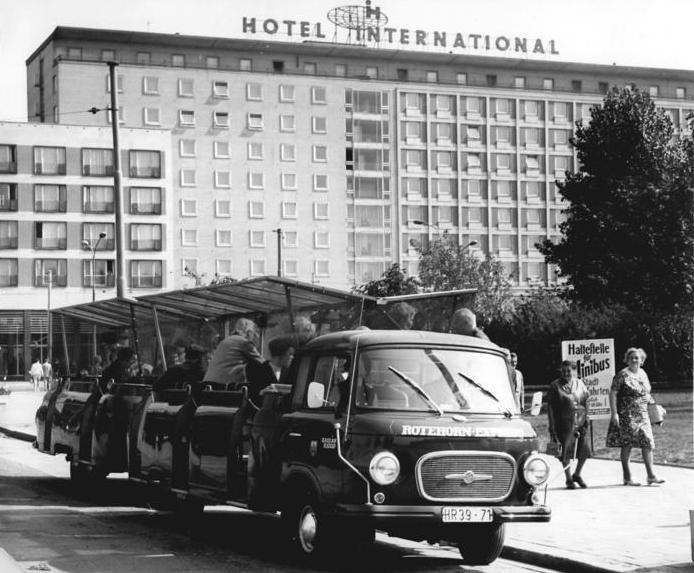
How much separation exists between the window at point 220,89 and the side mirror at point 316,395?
94.1 m

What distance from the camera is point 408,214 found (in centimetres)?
11019

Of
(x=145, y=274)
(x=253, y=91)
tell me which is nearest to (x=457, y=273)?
(x=145, y=274)

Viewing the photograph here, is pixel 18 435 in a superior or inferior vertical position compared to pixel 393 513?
inferior

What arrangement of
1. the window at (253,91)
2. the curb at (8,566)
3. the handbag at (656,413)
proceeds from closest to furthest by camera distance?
the curb at (8,566) < the handbag at (656,413) < the window at (253,91)

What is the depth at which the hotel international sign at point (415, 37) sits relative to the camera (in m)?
108

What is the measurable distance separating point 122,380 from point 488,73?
3868 inches

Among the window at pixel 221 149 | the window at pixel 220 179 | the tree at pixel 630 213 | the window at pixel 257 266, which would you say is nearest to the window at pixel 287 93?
the window at pixel 221 149

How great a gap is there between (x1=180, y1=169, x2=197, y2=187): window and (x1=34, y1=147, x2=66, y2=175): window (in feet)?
37.8

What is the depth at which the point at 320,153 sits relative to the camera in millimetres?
106750

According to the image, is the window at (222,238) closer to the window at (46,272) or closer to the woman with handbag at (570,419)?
the window at (46,272)

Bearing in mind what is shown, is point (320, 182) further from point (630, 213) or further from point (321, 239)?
point (630, 213)

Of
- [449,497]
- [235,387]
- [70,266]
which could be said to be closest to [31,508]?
[235,387]

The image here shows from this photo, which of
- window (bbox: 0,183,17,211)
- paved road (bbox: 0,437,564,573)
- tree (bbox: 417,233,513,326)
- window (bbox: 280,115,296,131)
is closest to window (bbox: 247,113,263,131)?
window (bbox: 280,115,296,131)

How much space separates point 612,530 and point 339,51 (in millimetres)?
96659
